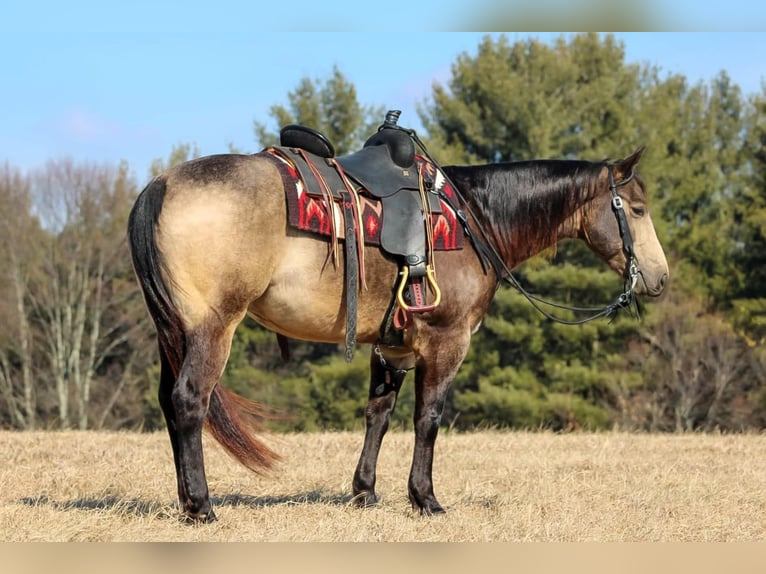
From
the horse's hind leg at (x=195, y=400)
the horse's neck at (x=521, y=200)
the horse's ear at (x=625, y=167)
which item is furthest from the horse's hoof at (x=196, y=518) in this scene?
the horse's ear at (x=625, y=167)

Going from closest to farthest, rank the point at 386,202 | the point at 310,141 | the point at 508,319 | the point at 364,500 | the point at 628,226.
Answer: the point at 386,202, the point at 310,141, the point at 364,500, the point at 628,226, the point at 508,319

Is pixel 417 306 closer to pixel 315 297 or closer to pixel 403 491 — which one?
pixel 315 297

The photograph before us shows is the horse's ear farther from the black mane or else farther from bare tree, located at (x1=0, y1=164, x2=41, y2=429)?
bare tree, located at (x1=0, y1=164, x2=41, y2=429)

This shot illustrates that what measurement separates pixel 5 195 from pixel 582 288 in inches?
668

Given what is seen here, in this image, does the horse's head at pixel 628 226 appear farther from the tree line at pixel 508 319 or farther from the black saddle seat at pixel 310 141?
the tree line at pixel 508 319

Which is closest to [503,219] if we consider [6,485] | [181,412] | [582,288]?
[181,412]

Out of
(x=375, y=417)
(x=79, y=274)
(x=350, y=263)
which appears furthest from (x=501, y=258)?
(x=79, y=274)

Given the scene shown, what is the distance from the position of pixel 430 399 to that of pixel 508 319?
21417 mm

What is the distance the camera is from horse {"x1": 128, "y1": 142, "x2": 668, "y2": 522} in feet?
19.1

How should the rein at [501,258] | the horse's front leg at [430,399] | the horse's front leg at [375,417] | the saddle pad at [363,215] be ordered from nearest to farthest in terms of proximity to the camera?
1. the saddle pad at [363,215]
2. the horse's front leg at [430,399]
3. the rein at [501,258]
4. the horse's front leg at [375,417]

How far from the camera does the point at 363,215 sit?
634cm

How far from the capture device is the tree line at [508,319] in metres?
27.7

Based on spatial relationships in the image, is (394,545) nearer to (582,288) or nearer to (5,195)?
(582,288)

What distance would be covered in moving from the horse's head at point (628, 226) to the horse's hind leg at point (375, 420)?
180cm
